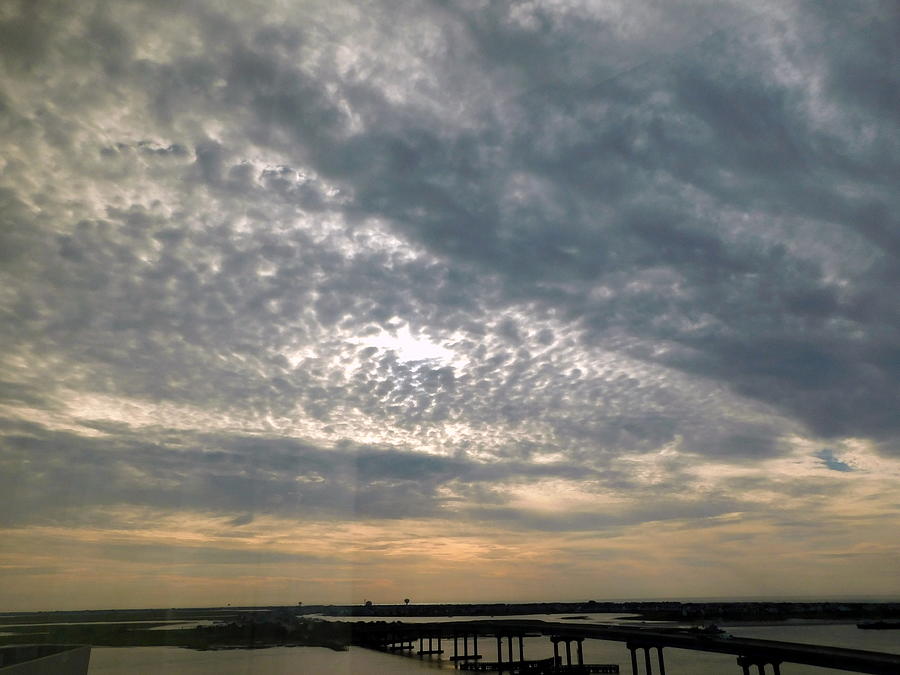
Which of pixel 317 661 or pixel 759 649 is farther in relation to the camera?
pixel 317 661

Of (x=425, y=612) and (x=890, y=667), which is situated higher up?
(x=890, y=667)

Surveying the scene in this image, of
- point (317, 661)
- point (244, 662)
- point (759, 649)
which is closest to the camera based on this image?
point (759, 649)

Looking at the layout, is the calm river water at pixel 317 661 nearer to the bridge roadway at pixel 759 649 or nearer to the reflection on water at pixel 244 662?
the reflection on water at pixel 244 662

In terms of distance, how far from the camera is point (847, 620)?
329ft

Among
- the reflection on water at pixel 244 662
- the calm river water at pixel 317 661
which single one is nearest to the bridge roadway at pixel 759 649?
the calm river water at pixel 317 661

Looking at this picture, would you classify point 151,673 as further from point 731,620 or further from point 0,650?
point 731,620

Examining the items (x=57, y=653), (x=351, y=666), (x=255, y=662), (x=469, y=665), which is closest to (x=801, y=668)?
(x=469, y=665)

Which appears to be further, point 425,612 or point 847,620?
point 425,612

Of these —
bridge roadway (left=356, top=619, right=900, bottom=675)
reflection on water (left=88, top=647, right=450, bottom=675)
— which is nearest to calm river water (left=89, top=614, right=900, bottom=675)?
reflection on water (left=88, top=647, right=450, bottom=675)

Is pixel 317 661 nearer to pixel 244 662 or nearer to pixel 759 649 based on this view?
pixel 244 662

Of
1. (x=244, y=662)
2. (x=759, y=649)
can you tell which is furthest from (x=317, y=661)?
(x=759, y=649)

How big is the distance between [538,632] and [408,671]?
1086cm

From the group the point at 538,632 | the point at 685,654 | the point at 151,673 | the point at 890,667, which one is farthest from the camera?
the point at 685,654

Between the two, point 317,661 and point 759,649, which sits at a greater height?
point 759,649
